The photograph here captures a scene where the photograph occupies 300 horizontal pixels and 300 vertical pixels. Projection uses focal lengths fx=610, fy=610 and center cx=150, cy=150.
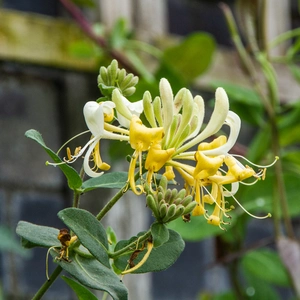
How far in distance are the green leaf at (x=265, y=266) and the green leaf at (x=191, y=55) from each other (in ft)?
1.26

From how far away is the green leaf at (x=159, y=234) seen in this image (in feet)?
1.23

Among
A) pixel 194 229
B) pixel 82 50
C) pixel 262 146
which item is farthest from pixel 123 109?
pixel 82 50

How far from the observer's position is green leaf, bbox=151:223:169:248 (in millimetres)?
374

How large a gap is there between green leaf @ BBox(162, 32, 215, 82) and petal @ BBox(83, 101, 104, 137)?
843 mm

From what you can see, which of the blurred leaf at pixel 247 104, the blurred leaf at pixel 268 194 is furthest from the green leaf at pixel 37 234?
the blurred leaf at pixel 247 104

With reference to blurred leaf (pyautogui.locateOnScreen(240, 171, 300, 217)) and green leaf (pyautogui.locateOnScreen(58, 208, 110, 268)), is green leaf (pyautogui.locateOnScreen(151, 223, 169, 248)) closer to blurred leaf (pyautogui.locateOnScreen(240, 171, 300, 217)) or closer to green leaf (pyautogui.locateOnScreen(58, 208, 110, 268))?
green leaf (pyautogui.locateOnScreen(58, 208, 110, 268))

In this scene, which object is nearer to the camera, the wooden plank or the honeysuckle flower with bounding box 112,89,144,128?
the honeysuckle flower with bounding box 112,89,144,128

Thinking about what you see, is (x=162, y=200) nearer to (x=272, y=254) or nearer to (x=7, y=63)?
(x=272, y=254)

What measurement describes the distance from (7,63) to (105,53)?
0.66 feet

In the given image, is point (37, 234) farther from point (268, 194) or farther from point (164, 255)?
point (268, 194)

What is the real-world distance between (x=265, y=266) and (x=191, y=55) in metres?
0.44

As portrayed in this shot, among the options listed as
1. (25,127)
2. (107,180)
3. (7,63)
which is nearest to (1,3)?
(7,63)

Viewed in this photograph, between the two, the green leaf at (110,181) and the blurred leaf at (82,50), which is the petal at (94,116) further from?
the blurred leaf at (82,50)

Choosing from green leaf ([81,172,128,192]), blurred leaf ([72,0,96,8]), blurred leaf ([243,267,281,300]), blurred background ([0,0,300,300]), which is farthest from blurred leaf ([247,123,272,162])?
green leaf ([81,172,128,192])
